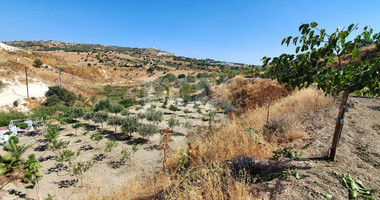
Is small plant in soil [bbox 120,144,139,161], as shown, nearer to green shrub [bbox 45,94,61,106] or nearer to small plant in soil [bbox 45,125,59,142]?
small plant in soil [bbox 45,125,59,142]

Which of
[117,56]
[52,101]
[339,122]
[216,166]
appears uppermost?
[117,56]

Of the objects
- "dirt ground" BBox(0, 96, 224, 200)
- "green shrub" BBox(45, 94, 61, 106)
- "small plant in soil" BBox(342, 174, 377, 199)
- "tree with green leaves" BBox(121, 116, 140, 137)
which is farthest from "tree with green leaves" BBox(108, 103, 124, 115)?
"small plant in soil" BBox(342, 174, 377, 199)

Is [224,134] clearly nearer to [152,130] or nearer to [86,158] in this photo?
[152,130]

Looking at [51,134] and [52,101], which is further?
[52,101]

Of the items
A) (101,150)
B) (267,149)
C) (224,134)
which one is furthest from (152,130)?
(267,149)

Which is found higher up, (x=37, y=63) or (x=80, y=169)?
(x=37, y=63)

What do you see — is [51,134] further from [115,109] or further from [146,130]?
[115,109]

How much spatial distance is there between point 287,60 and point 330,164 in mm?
1658

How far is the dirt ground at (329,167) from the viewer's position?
5.97ft

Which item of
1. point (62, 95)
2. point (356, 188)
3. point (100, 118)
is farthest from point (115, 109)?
point (356, 188)

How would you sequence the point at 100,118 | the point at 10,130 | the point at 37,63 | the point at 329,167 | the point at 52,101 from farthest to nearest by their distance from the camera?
the point at 37,63 → the point at 52,101 → the point at 100,118 → the point at 10,130 → the point at 329,167

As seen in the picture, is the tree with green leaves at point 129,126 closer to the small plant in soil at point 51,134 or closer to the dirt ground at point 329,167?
the small plant in soil at point 51,134

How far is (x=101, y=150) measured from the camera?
9.37 meters

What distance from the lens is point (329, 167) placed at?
87.8 inches
